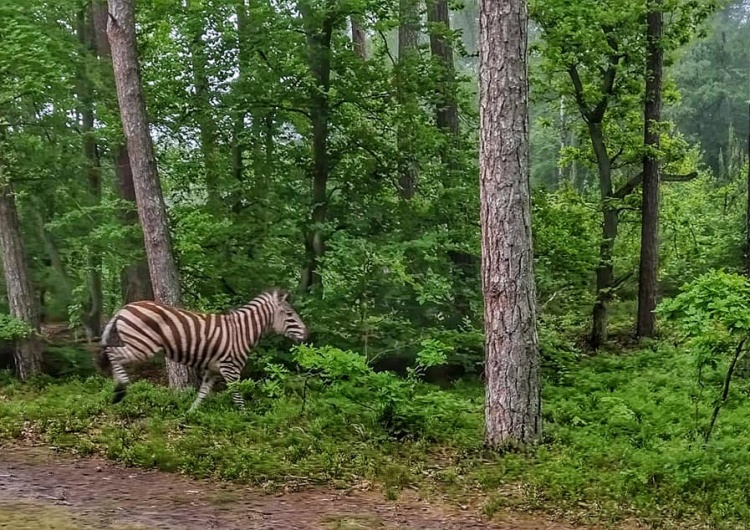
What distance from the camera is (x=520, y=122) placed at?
7.45m

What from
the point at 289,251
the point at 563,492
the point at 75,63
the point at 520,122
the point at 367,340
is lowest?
the point at 563,492

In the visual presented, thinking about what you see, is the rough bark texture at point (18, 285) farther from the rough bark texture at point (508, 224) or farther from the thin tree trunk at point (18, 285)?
the rough bark texture at point (508, 224)

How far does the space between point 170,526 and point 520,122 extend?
508 cm

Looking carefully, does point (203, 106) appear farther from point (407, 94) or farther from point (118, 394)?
point (118, 394)

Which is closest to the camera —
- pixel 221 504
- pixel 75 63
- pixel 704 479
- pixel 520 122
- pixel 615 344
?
pixel 221 504

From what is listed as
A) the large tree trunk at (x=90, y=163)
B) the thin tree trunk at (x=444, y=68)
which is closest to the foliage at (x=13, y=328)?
the large tree trunk at (x=90, y=163)

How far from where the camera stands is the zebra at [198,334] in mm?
8383

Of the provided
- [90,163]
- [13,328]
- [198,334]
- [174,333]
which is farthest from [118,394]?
[90,163]

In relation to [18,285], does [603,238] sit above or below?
above

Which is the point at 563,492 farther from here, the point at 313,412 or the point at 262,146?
the point at 262,146

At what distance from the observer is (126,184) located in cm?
1197

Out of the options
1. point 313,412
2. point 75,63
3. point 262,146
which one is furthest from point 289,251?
point 75,63

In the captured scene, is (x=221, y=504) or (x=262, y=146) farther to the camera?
(x=262, y=146)

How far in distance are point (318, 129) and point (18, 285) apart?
211 inches
